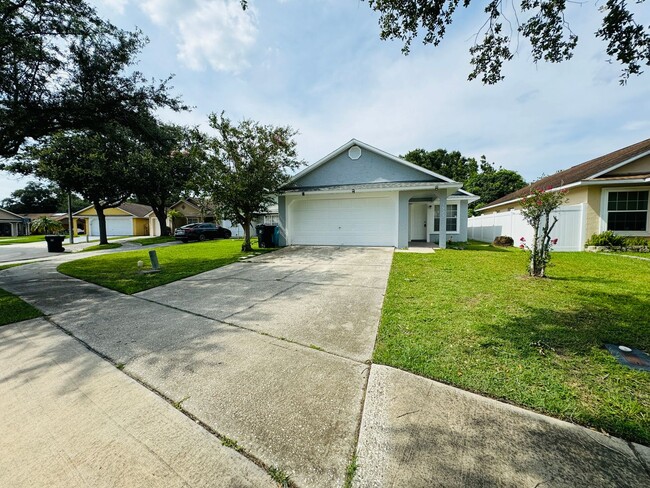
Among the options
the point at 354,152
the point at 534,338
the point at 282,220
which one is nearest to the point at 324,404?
the point at 534,338

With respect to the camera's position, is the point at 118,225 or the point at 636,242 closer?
the point at 636,242

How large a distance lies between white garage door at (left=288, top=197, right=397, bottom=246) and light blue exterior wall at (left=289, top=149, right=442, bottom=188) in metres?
1.14

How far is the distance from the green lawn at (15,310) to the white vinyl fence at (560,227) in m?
14.4

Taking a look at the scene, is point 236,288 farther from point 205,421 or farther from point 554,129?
point 554,129

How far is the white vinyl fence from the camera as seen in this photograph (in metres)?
11.8

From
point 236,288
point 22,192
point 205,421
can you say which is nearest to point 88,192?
point 236,288

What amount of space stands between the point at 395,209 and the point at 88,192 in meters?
22.0

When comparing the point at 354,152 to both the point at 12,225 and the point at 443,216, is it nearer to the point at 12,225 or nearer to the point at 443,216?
the point at 443,216

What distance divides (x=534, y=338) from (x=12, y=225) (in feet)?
208

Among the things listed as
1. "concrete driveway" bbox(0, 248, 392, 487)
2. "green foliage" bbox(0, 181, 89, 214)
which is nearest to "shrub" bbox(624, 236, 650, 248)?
"concrete driveway" bbox(0, 248, 392, 487)

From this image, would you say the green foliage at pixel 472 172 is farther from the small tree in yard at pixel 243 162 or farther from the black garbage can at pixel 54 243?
the black garbage can at pixel 54 243

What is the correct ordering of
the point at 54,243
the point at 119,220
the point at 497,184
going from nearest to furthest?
the point at 54,243 < the point at 497,184 < the point at 119,220

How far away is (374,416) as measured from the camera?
7.18 feet

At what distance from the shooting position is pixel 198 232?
22781 millimetres
